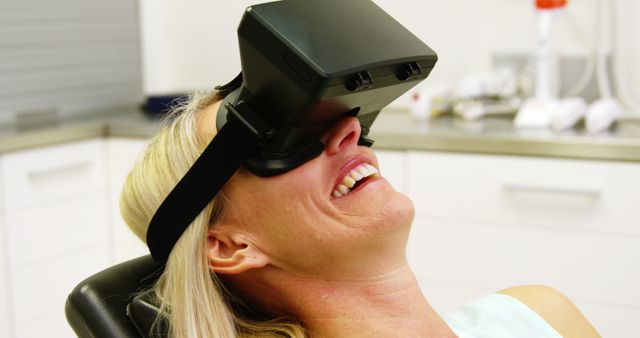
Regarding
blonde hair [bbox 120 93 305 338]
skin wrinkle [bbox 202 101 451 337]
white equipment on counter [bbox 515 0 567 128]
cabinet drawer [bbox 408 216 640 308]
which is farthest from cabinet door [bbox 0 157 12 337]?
white equipment on counter [bbox 515 0 567 128]

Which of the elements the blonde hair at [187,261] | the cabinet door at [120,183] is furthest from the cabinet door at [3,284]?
the blonde hair at [187,261]

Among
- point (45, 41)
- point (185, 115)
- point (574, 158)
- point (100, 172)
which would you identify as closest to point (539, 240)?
point (574, 158)

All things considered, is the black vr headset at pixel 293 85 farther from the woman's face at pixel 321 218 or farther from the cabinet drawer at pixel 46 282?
the cabinet drawer at pixel 46 282

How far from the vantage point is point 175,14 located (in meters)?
3.21

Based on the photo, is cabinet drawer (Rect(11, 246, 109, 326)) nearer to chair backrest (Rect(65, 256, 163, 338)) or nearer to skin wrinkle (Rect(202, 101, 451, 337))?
chair backrest (Rect(65, 256, 163, 338))

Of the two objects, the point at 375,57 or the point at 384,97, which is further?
the point at 384,97

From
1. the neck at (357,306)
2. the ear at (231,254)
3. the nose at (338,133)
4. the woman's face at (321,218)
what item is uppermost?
the nose at (338,133)

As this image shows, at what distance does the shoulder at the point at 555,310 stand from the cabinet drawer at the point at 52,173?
60.7 inches

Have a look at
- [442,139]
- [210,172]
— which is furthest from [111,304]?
[442,139]

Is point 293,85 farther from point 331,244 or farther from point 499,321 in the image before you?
point 499,321

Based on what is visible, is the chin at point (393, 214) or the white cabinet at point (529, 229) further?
the white cabinet at point (529, 229)

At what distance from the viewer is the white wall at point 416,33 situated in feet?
8.54

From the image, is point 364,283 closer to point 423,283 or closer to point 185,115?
point 185,115

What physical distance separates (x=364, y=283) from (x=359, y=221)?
9cm
